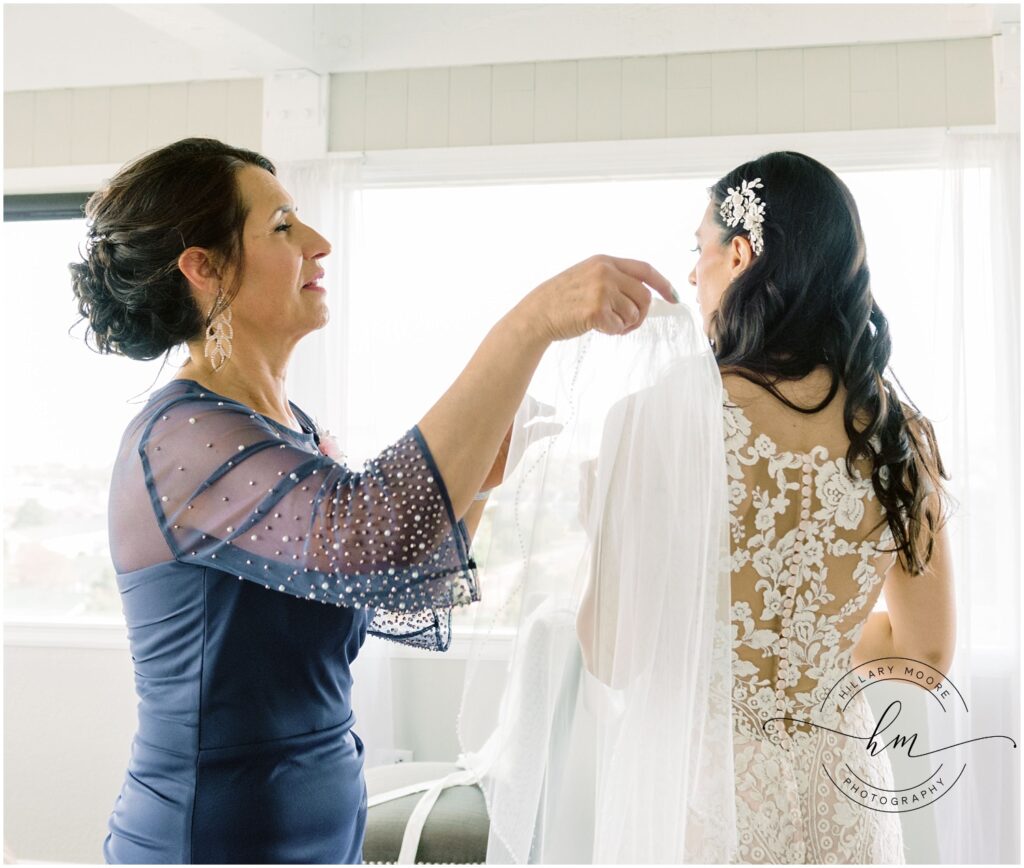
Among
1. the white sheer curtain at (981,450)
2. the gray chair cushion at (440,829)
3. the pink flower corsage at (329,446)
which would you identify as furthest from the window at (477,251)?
the pink flower corsage at (329,446)

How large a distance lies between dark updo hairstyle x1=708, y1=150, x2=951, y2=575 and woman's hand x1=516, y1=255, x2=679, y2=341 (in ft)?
1.69

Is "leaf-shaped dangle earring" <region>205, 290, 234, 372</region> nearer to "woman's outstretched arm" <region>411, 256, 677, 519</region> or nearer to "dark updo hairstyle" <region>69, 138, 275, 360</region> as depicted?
"dark updo hairstyle" <region>69, 138, 275, 360</region>

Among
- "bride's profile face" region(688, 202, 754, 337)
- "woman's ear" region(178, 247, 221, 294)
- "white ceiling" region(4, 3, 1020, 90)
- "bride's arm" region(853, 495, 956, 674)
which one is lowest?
"bride's arm" region(853, 495, 956, 674)

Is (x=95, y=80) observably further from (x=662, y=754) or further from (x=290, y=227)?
(x=662, y=754)

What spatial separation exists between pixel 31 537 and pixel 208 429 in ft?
12.8

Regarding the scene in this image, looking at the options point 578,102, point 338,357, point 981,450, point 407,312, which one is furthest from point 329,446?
point 981,450

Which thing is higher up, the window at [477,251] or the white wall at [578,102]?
the white wall at [578,102]

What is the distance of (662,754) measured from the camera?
1.32 m

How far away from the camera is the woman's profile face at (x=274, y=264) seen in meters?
1.41

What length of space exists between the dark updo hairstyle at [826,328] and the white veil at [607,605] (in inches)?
6.8

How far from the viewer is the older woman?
0.99m

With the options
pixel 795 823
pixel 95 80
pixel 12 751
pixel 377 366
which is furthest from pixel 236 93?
pixel 795 823

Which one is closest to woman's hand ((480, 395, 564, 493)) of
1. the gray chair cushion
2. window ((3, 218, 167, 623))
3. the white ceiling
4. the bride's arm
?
the bride's arm

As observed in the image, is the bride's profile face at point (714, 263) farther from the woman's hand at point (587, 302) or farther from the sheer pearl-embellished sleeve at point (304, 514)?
the sheer pearl-embellished sleeve at point (304, 514)
